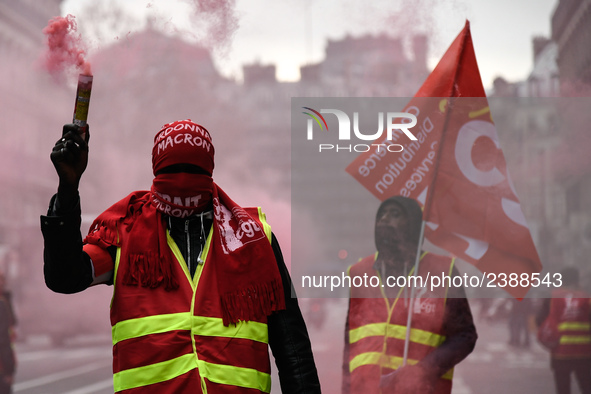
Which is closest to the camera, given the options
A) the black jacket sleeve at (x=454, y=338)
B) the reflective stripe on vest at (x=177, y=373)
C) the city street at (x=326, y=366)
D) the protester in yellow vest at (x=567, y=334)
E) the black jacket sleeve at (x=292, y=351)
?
the reflective stripe on vest at (x=177, y=373)

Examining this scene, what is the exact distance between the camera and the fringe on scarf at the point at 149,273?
204cm

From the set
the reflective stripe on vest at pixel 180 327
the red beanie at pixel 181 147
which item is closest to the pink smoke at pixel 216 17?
the red beanie at pixel 181 147

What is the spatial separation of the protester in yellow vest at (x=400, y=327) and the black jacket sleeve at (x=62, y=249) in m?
2.20

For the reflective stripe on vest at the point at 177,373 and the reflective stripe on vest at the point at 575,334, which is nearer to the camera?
the reflective stripe on vest at the point at 177,373

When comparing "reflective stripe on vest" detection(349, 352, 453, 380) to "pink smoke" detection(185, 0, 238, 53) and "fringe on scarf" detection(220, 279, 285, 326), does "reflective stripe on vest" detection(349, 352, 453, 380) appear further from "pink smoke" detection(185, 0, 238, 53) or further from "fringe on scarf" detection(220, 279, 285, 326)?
"pink smoke" detection(185, 0, 238, 53)

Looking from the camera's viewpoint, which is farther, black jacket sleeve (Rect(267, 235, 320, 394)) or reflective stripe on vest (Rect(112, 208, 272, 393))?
black jacket sleeve (Rect(267, 235, 320, 394))

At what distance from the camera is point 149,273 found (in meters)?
2.04

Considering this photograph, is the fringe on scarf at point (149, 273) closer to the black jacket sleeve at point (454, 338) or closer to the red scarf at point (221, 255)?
the red scarf at point (221, 255)

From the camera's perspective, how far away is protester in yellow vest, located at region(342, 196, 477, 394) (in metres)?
3.71

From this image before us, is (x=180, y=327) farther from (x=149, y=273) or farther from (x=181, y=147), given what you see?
(x=181, y=147)

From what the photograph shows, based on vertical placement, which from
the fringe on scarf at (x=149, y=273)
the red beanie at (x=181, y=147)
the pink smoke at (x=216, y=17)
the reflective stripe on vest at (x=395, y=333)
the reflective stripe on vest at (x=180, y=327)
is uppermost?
the pink smoke at (x=216, y=17)

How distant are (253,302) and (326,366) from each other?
4.97 meters

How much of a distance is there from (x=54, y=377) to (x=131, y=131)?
146 inches

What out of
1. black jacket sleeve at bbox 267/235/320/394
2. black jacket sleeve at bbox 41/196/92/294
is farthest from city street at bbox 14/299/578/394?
black jacket sleeve at bbox 41/196/92/294
